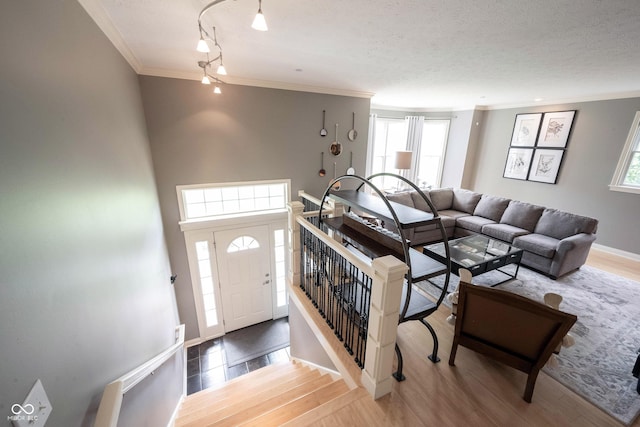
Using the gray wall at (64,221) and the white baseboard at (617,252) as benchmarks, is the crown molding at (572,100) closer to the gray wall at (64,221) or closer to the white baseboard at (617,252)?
the white baseboard at (617,252)

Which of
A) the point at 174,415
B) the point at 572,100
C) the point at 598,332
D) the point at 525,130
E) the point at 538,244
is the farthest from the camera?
the point at 525,130

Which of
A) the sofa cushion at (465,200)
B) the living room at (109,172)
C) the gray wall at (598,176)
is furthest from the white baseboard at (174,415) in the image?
the gray wall at (598,176)

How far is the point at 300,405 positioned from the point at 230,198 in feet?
9.31

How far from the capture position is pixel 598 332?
275 centimetres

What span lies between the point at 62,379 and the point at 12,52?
1175 mm

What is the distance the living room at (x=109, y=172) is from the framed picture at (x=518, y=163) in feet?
2.88

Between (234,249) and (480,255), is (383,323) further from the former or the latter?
(234,249)

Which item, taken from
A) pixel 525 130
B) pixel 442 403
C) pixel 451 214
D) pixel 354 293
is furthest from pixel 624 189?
pixel 354 293

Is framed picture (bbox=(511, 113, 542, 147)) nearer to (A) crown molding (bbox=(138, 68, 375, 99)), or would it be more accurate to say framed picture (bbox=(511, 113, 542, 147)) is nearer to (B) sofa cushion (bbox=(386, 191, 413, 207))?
(B) sofa cushion (bbox=(386, 191, 413, 207))

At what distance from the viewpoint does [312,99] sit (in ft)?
13.0

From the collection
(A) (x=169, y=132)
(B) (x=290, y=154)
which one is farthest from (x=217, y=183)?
(B) (x=290, y=154)

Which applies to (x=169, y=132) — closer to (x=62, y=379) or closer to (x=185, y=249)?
(x=185, y=249)

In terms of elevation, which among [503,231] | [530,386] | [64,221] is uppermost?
[64,221]

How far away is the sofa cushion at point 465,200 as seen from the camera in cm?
538
